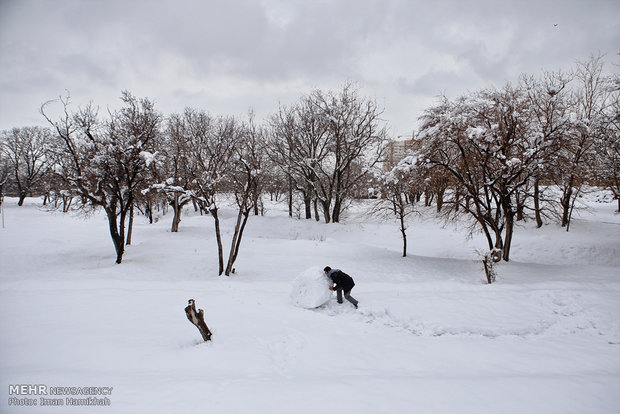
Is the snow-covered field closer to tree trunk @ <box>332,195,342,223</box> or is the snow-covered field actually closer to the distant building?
the distant building

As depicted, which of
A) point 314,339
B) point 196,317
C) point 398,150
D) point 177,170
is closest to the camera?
point 196,317

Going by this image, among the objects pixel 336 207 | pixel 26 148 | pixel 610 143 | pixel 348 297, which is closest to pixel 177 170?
pixel 336 207

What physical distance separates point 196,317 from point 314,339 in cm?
285

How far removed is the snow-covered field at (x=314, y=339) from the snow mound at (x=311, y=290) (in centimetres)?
33

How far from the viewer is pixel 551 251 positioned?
1777 cm

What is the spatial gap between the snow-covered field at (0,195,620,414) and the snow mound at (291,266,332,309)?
13.0 inches

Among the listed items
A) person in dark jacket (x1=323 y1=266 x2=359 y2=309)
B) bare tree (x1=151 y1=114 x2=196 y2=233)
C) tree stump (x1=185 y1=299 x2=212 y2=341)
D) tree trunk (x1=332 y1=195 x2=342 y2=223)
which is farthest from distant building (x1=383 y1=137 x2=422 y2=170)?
bare tree (x1=151 y1=114 x2=196 y2=233)

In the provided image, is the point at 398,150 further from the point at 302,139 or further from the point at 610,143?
the point at 610,143

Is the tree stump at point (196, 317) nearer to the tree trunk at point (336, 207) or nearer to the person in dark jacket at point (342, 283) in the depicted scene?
the person in dark jacket at point (342, 283)

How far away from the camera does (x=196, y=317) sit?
6.02 m

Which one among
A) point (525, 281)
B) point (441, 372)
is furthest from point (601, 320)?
point (441, 372)

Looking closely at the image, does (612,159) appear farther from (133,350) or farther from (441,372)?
(133,350)

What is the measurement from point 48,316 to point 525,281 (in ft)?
55.2

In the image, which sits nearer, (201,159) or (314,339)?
(314,339)
